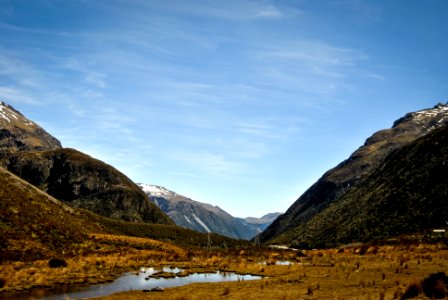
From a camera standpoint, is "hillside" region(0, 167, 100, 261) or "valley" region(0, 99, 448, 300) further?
"hillside" region(0, 167, 100, 261)

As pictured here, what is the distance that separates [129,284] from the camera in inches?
1377

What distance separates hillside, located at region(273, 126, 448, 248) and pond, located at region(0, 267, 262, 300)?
195ft

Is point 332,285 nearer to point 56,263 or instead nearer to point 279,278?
point 279,278

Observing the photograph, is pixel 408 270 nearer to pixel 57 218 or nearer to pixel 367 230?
pixel 57 218

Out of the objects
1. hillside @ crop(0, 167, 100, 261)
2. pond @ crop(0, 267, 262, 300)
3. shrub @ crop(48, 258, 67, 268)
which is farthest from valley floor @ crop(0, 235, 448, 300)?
hillside @ crop(0, 167, 100, 261)

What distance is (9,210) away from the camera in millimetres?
62188

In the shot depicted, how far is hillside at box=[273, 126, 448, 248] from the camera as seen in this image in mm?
94375

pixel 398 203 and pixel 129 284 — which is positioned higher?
pixel 398 203

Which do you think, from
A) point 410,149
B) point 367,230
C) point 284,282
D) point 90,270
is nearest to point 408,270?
point 284,282

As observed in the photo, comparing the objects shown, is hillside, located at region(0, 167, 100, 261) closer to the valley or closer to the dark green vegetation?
the dark green vegetation

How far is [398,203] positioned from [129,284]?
3676 inches

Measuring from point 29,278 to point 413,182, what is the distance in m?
105

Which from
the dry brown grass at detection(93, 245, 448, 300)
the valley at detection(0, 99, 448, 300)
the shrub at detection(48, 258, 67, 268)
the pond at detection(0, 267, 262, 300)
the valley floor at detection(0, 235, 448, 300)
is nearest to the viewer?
the dry brown grass at detection(93, 245, 448, 300)

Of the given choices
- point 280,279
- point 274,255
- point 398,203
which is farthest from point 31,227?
point 398,203
